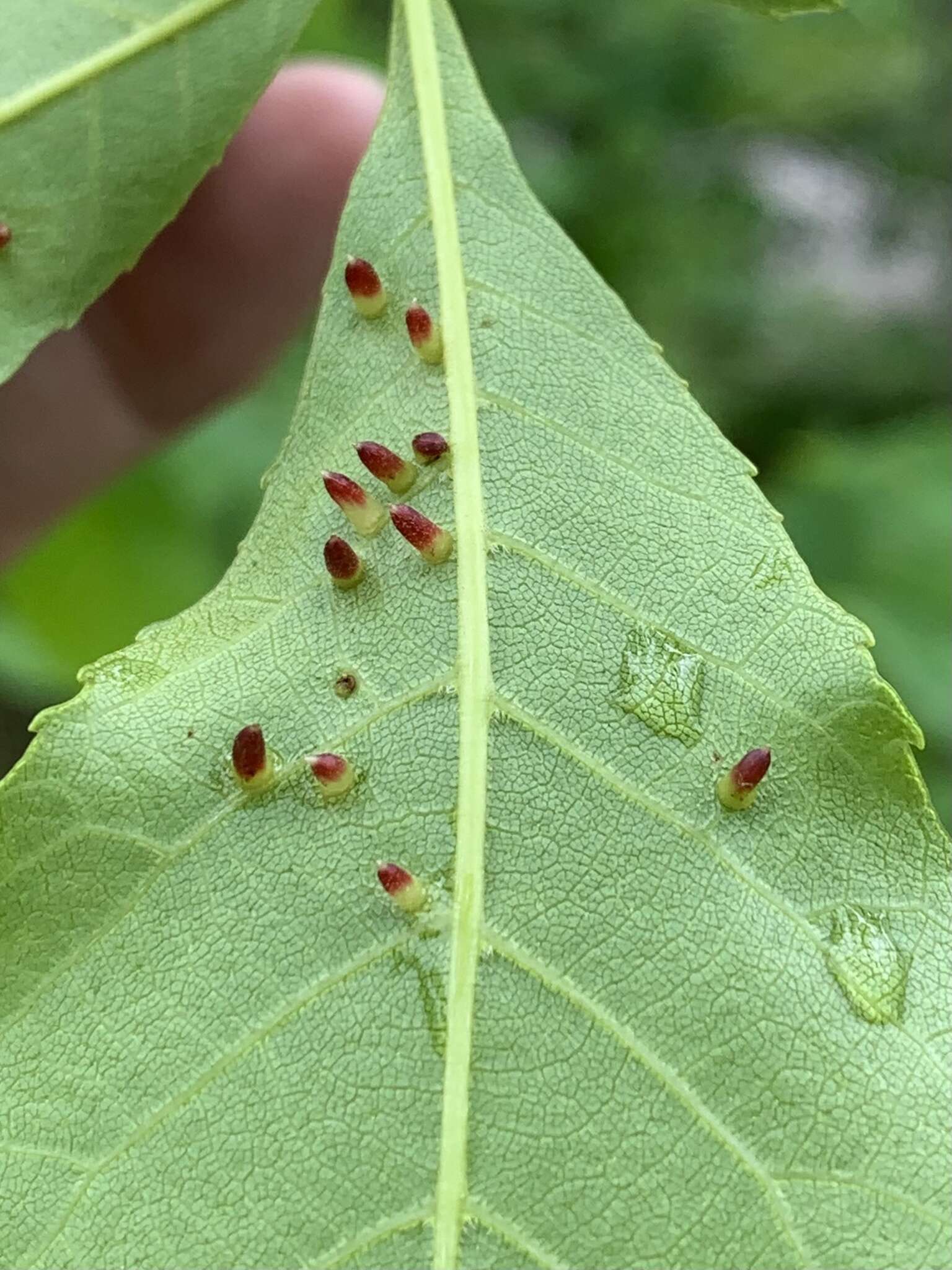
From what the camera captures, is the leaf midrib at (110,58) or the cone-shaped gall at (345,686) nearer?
the cone-shaped gall at (345,686)

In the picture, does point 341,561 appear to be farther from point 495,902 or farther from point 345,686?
point 495,902

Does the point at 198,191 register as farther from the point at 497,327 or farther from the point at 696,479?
the point at 696,479

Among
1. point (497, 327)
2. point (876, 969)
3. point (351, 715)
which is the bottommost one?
point (876, 969)

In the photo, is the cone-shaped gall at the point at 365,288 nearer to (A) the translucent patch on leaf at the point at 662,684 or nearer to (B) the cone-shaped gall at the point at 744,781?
(A) the translucent patch on leaf at the point at 662,684

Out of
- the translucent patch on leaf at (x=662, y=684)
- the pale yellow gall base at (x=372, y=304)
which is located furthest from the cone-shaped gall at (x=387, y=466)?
the translucent patch on leaf at (x=662, y=684)

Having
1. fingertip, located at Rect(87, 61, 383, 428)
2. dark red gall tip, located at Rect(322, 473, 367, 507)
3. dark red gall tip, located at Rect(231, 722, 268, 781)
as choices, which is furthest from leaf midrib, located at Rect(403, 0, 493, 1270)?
fingertip, located at Rect(87, 61, 383, 428)

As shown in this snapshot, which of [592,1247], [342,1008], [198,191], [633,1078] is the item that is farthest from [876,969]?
[198,191]
